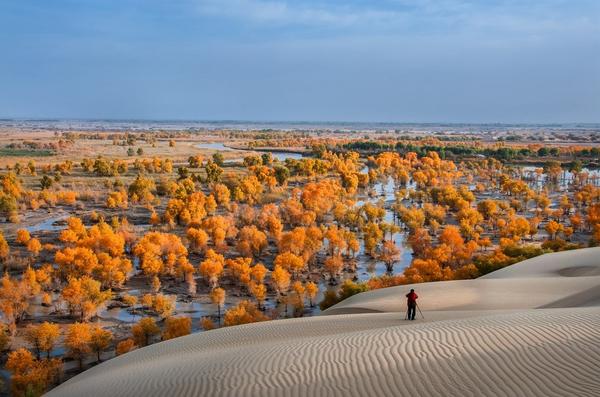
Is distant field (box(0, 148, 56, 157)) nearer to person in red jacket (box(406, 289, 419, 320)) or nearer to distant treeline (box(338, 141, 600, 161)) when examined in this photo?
distant treeline (box(338, 141, 600, 161))

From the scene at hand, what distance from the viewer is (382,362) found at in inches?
455

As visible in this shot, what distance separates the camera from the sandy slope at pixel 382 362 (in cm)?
1006

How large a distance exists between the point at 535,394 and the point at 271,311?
26.8 meters

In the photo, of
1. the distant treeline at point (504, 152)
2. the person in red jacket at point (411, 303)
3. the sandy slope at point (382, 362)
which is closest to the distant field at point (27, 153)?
the distant treeline at point (504, 152)

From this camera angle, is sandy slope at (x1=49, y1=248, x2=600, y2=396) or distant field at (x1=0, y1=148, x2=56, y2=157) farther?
distant field at (x1=0, y1=148, x2=56, y2=157)

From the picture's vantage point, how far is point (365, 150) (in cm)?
16075

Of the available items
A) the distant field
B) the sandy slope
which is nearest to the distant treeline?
the distant field

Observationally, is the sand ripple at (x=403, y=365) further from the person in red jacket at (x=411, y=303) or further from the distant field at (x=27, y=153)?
the distant field at (x=27, y=153)

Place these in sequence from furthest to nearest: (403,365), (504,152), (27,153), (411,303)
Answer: (504,152) → (27,153) → (411,303) → (403,365)

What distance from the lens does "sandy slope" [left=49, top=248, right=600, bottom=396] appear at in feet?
33.0

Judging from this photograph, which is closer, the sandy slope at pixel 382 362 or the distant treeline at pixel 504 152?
the sandy slope at pixel 382 362

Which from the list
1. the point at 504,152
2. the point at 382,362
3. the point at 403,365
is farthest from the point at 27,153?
the point at 403,365

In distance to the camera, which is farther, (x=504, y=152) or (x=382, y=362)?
(x=504, y=152)

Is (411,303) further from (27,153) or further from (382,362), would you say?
(27,153)
